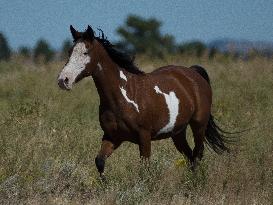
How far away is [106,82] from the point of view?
7.44 meters

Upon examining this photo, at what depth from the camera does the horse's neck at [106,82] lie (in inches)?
291

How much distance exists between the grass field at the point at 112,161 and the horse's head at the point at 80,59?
1021 millimetres

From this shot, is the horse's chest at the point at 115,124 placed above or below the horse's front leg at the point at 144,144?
above

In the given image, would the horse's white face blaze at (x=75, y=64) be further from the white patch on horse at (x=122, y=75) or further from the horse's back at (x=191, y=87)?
the horse's back at (x=191, y=87)

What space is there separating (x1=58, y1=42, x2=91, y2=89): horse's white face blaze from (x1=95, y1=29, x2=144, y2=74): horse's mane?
0.42 metres

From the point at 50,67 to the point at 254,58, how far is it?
5.62 metres

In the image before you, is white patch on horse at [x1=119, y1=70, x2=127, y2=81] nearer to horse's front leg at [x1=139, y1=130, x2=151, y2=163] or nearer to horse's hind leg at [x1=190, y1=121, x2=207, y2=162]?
horse's front leg at [x1=139, y1=130, x2=151, y2=163]

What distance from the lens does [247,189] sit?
704 cm

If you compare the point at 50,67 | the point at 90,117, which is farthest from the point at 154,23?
the point at 90,117

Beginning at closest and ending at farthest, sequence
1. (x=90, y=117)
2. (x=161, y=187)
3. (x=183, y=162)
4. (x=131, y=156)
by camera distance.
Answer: (x=161, y=187), (x=183, y=162), (x=131, y=156), (x=90, y=117)

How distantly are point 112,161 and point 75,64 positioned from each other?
1.87 metres

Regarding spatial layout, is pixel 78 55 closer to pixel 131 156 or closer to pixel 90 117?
pixel 131 156

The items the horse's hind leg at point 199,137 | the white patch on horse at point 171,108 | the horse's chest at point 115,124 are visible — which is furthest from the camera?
the horse's hind leg at point 199,137

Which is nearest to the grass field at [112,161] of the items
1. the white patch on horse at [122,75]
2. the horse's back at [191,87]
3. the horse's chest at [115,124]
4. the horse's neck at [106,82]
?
the horse's chest at [115,124]
